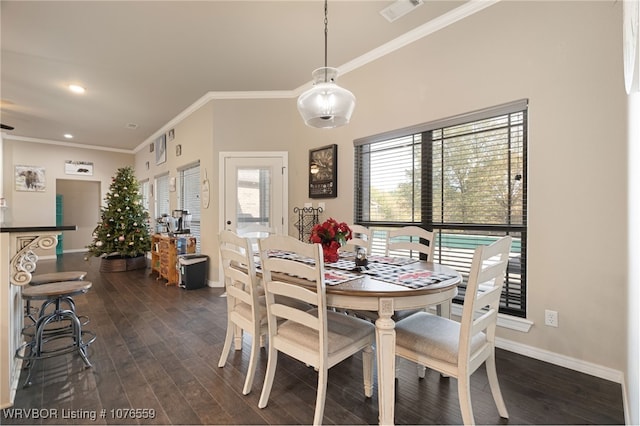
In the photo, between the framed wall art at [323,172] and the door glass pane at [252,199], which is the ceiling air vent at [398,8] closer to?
the framed wall art at [323,172]

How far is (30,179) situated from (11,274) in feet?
24.5

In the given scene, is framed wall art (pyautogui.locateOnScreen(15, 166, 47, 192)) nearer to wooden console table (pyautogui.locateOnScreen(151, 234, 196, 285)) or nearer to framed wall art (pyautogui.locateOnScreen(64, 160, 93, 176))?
framed wall art (pyautogui.locateOnScreen(64, 160, 93, 176))

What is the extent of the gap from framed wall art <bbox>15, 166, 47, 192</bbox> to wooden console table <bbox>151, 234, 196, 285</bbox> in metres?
4.52

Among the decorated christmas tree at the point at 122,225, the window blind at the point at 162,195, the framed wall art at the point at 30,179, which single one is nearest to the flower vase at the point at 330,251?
the decorated christmas tree at the point at 122,225

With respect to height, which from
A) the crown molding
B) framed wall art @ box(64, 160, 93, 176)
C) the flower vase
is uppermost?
the crown molding

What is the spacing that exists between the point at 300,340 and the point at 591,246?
207 cm

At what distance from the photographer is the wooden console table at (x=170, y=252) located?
463 centimetres

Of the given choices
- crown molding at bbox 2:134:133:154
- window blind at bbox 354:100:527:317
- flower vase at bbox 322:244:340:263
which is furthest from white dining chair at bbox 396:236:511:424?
crown molding at bbox 2:134:133:154

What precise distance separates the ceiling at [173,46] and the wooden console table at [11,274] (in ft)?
6.90

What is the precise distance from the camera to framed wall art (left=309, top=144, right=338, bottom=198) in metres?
3.82

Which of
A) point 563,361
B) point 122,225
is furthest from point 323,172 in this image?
point 122,225

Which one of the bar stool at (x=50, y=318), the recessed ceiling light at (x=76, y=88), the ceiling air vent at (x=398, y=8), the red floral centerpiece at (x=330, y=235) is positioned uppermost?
the ceiling air vent at (x=398, y=8)

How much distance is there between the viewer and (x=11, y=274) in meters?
1.75

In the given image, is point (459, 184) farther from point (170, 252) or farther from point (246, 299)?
point (170, 252)
